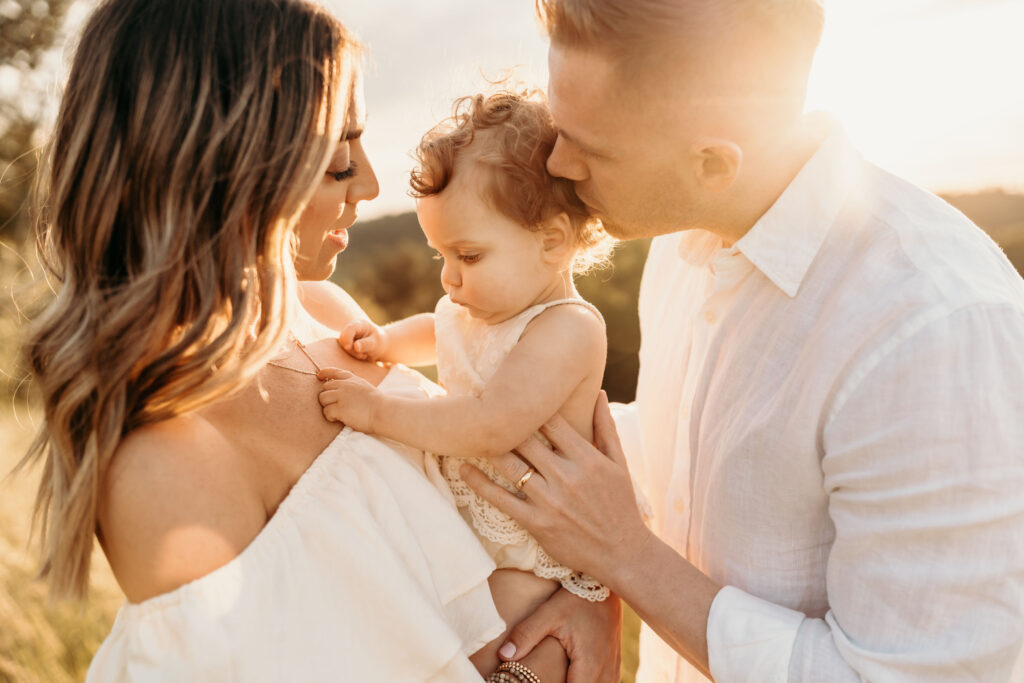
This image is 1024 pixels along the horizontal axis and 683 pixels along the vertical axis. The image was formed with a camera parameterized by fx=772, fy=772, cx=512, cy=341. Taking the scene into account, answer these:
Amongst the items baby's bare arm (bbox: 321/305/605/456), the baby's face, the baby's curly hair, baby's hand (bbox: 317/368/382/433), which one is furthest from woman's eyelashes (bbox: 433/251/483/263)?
baby's hand (bbox: 317/368/382/433)

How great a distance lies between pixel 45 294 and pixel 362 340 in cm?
86

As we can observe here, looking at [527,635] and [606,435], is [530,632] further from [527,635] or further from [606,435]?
[606,435]

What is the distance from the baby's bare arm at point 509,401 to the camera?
203 centimetres

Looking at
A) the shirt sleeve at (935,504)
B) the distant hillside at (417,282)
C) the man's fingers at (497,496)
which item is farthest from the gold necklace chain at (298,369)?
the distant hillside at (417,282)

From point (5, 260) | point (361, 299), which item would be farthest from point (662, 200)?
point (5, 260)

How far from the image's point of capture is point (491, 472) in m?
2.33

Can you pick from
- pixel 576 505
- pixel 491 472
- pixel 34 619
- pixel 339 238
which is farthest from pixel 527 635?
pixel 34 619

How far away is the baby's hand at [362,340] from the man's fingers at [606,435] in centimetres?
72

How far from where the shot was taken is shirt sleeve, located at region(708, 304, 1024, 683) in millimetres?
1678

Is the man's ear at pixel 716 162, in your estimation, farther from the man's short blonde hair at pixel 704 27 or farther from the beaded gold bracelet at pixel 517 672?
the beaded gold bracelet at pixel 517 672

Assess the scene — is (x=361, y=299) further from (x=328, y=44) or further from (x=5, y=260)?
(x=328, y=44)

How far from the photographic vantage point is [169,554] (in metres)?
1.53

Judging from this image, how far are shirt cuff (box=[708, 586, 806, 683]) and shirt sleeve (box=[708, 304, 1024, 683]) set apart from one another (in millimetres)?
75

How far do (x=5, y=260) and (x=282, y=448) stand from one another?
20.5 feet
